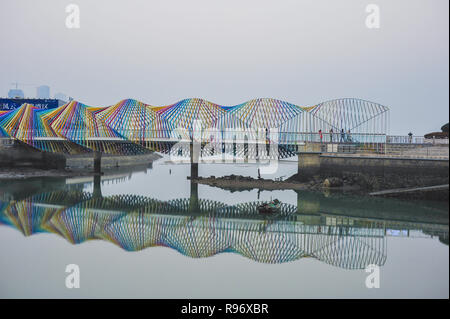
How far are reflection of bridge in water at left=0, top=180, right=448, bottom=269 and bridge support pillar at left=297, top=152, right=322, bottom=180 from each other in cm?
395

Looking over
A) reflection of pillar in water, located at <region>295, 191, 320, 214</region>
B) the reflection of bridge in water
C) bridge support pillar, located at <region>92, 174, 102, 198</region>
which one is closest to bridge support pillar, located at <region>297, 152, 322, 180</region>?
reflection of pillar in water, located at <region>295, 191, 320, 214</region>

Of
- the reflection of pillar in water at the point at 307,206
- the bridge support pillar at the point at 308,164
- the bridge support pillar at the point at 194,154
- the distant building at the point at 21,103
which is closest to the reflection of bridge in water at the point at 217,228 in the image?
the reflection of pillar in water at the point at 307,206

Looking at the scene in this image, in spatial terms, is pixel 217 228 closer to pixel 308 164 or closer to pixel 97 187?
pixel 308 164

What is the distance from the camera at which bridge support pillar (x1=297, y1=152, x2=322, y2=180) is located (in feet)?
65.8

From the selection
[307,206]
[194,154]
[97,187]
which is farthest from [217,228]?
[97,187]

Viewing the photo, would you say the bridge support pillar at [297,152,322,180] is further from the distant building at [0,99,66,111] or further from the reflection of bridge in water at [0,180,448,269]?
the distant building at [0,99,66,111]

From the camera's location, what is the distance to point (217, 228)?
12422mm

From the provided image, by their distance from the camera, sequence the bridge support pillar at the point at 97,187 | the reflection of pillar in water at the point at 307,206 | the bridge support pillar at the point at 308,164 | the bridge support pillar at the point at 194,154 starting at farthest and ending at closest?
the bridge support pillar at the point at 194,154 < the bridge support pillar at the point at 308,164 < the bridge support pillar at the point at 97,187 < the reflection of pillar in water at the point at 307,206

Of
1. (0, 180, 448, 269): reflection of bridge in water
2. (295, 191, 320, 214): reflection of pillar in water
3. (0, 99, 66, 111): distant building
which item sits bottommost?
(0, 180, 448, 269): reflection of bridge in water

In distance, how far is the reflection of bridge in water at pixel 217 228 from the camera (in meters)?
9.93

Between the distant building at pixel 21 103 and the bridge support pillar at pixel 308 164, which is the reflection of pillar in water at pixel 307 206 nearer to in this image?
the bridge support pillar at pixel 308 164

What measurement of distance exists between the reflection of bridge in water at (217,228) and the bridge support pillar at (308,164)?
3.95m

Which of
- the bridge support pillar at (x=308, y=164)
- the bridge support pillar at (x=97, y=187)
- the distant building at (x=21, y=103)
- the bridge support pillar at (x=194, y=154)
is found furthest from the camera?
the distant building at (x=21, y=103)
